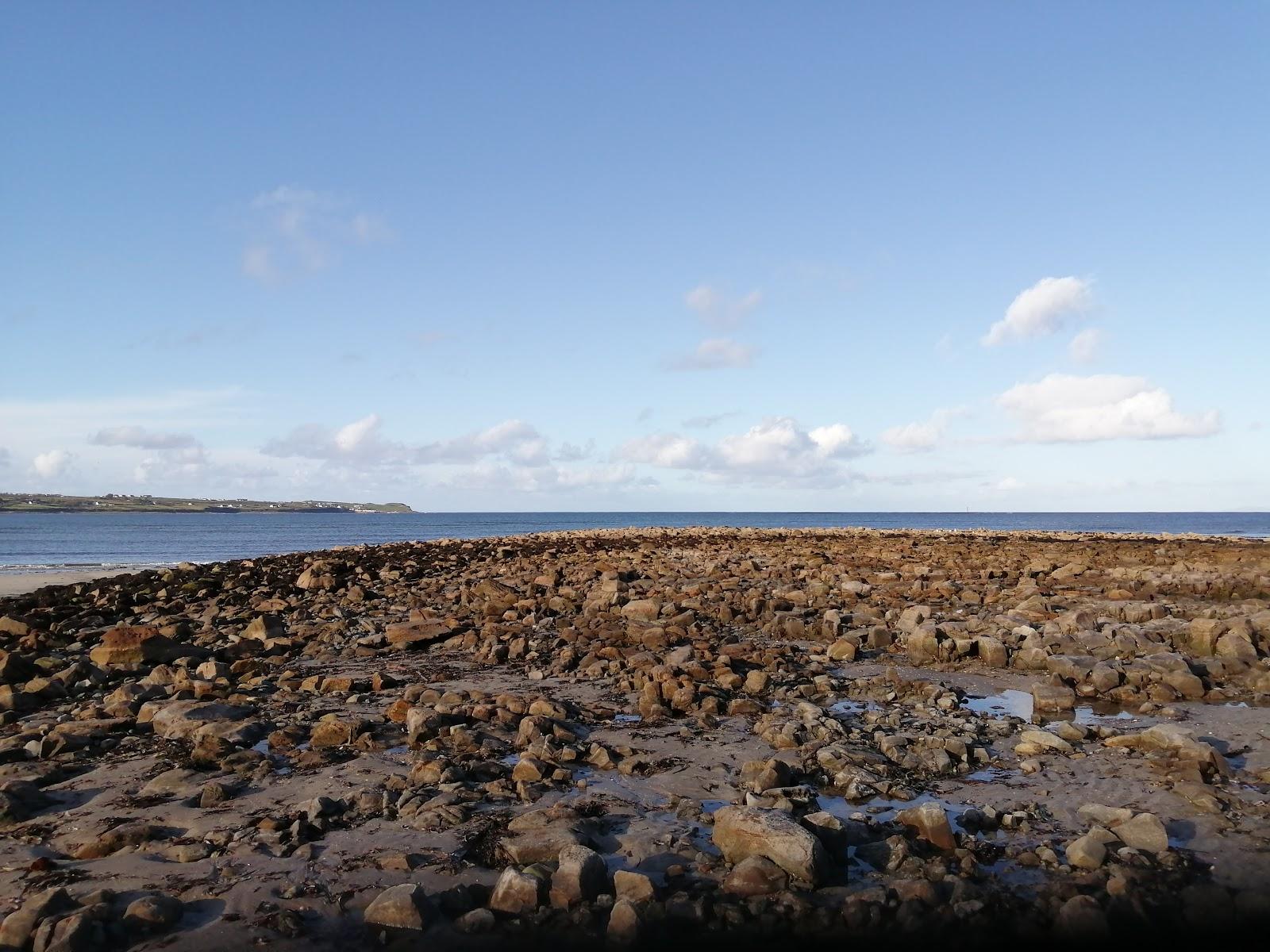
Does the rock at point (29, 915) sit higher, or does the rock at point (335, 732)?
the rock at point (335, 732)

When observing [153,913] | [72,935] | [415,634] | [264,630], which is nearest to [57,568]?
[264,630]

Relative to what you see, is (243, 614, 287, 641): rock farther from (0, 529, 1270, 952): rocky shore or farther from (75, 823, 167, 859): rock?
(75, 823, 167, 859): rock

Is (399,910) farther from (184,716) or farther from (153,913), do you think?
(184,716)

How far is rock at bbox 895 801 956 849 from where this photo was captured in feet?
17.5

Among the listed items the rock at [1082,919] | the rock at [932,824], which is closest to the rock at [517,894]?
the rock at [932,824]

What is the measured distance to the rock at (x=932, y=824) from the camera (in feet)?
17.5

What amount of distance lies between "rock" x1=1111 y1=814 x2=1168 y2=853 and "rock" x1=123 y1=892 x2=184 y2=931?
18.1 feet

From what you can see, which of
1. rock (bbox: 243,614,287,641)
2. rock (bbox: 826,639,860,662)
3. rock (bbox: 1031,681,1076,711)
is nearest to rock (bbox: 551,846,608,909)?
rock (bbox: 1031,681,1076,711)

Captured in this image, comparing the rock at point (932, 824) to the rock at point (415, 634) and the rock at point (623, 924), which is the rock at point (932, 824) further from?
the rock at point (415, 634)

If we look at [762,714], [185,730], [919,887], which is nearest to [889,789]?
[919,887]

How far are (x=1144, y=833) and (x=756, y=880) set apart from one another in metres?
2.51

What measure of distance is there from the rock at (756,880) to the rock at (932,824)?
1.10 m

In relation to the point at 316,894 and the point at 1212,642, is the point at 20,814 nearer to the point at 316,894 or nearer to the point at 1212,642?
the point at 316,894

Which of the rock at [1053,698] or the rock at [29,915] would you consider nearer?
the rock at [29,915]
